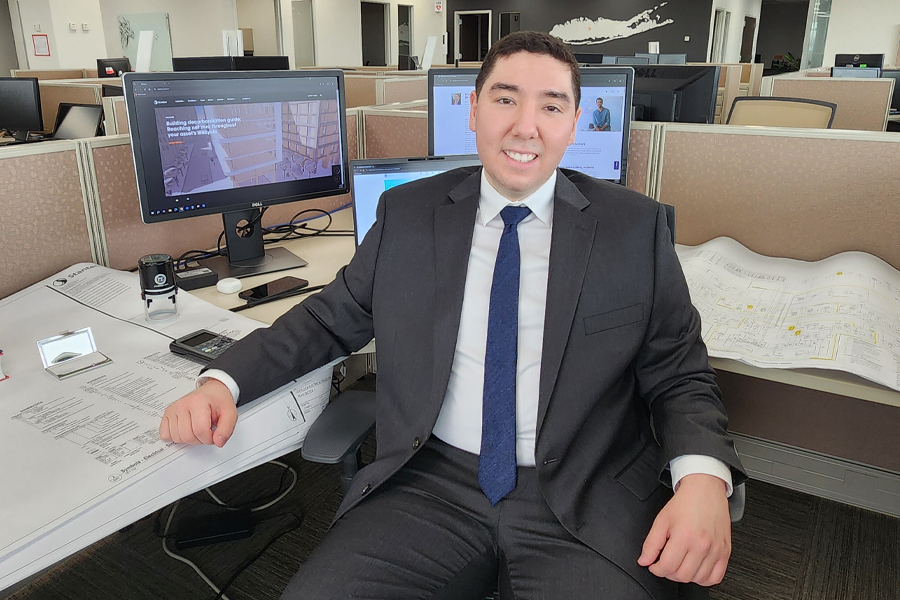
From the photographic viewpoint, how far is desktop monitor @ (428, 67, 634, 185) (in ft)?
5.63

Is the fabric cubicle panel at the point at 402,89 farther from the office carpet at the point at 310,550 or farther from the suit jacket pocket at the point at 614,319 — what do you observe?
the suit jacket pocket at the point at 614,319

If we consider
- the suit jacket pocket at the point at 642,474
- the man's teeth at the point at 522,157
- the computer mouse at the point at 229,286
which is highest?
the man's teeth at the point at 522,157

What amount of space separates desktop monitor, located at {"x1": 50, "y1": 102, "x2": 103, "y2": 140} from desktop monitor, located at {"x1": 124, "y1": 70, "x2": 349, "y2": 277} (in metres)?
1.72

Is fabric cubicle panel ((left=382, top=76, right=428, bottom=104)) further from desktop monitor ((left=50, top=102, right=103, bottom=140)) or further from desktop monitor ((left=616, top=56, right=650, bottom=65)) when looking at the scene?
desktop monitor ((left=616, top=56, right=650, bottom=65))

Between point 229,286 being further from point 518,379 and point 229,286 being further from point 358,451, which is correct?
point 518,379

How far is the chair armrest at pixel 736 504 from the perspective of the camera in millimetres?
889

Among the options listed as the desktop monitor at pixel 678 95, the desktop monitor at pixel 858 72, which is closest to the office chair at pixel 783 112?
the desktop monitor at pixel 678 95

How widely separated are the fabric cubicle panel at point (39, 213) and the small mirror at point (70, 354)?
37cm

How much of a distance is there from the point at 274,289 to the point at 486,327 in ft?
2.02

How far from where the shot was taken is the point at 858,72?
213 inches

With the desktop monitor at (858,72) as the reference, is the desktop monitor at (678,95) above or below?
below

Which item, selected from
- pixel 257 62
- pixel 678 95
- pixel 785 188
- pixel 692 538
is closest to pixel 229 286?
pixel 692 538

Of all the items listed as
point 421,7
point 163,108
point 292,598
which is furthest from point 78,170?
point 421,7

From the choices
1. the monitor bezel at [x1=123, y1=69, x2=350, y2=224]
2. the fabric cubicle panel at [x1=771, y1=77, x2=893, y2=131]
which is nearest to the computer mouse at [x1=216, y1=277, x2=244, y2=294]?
the monitor bezel at [x1=123, y1=69, x2=350, y2=224]
